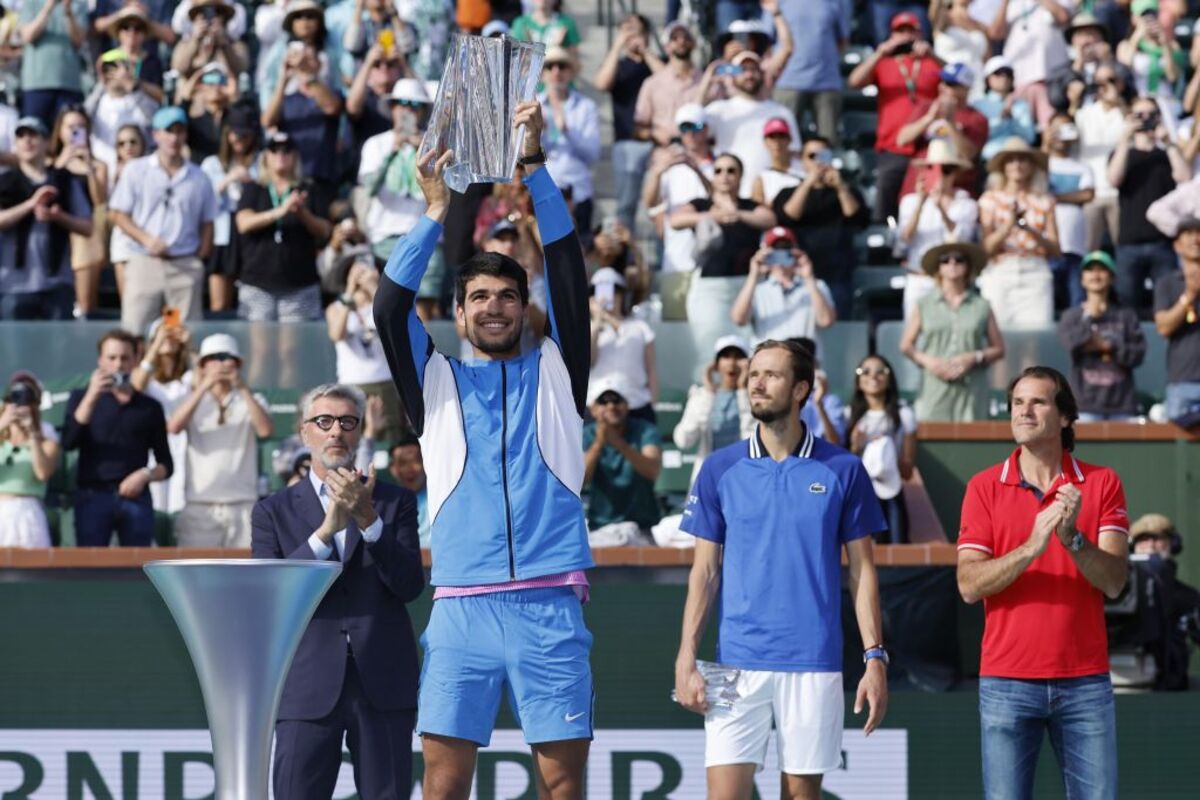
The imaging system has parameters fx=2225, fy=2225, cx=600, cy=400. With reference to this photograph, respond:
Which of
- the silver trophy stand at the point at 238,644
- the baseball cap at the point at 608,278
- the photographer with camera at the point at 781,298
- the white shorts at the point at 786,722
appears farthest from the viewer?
the photographer with camera at the point at 781,298

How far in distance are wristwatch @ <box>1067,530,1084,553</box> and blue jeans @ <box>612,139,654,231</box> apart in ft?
28.7

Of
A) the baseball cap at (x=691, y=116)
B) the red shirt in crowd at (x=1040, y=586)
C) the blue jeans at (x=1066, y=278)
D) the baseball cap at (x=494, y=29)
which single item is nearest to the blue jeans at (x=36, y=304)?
the baseball cap at (x=494, y=29)

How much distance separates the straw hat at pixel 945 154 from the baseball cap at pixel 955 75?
95 centimetres

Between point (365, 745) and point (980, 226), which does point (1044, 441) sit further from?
point (980, 226)

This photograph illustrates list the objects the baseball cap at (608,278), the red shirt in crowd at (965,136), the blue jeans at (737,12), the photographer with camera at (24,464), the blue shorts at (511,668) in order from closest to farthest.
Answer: the blue shorts at (511,668)
the photographer with camera at (24,464)
the baseball cap at (608,278)
the red shirt in crowd at (965,136)
the blue jeans at (737,12)

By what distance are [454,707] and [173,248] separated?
7988 millimetres

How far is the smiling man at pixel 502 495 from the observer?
20.3ft

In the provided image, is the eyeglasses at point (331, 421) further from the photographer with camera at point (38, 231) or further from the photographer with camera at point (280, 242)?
the photographer with camera at point (38, 231)

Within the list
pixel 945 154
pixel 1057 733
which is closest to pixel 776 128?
pixel 945 154

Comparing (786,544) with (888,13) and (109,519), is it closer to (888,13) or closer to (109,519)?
(109,519)

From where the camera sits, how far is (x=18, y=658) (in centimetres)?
889

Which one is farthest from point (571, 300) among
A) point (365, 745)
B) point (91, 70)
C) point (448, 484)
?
point (91, 70)

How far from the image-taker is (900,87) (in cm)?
1552

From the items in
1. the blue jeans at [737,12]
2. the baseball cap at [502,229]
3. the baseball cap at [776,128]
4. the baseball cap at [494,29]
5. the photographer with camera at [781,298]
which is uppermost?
the blue jeans at [737,12]
